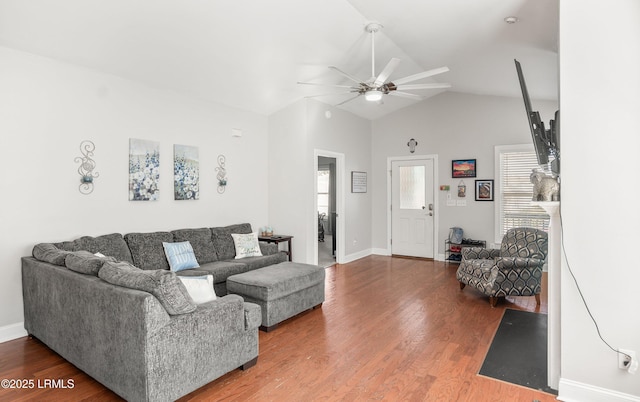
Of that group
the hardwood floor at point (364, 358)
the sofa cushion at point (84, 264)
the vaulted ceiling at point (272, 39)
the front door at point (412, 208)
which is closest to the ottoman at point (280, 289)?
the hardwood floor at point (364, 358)

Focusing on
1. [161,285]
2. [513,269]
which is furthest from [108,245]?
[513,269]

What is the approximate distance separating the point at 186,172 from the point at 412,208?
447 centimetres

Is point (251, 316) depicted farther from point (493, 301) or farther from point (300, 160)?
point (300, 160)

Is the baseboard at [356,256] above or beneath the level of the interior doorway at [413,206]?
beneath

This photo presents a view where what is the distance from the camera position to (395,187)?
7633 millimetres

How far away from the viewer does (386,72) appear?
3766 millimetres

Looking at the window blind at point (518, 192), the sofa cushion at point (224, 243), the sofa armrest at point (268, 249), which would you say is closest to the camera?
the sofa cushion at point (224, 243)

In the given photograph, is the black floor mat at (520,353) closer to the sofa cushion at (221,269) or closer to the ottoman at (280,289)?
the ottoman at (280,289)

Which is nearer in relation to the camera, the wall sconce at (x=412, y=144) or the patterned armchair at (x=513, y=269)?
the patterned armchair at (x=513, y=269)

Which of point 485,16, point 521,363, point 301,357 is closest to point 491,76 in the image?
point 485,16

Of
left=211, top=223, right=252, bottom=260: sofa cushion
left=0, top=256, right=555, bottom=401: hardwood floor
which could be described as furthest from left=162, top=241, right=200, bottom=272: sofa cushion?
left=0, top=256, right=555, bottom=401: hardwood floor

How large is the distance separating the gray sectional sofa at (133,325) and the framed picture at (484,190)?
5238 mm

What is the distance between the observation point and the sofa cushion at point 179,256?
432 centimetres
